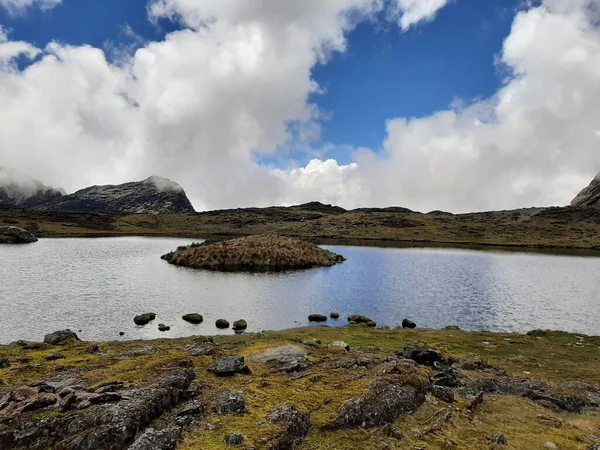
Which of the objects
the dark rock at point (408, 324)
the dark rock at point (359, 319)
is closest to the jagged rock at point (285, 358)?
the dark rock at point (359, 319)

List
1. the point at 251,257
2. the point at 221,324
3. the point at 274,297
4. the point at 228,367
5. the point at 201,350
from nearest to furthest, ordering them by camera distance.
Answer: the point at 228,367
the point at 201,350
the point at 221,324
the point at 274,297
the point at 251,257

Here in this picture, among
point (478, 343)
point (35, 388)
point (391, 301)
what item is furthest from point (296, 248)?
point (35, 388)

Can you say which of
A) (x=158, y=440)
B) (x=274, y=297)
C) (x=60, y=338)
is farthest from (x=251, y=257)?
(x=158, y=440)

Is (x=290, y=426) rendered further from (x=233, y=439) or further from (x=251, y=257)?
(x=251, y=257)

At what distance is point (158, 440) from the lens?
11.8m

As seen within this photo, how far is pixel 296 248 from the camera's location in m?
109

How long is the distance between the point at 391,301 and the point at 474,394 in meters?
43.9

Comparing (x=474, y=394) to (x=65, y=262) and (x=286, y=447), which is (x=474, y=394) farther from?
(x=65, y=262)

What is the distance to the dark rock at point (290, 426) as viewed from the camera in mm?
12648

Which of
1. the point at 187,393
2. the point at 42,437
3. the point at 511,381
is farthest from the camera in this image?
the point at 511,381

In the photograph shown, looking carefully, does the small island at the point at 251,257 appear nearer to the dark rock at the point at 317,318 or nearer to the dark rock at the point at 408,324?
the dark rock at the point at 317,318

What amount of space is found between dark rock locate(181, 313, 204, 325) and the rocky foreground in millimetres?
22018

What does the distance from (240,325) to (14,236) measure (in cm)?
16195

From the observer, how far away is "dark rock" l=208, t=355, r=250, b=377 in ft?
62.8
